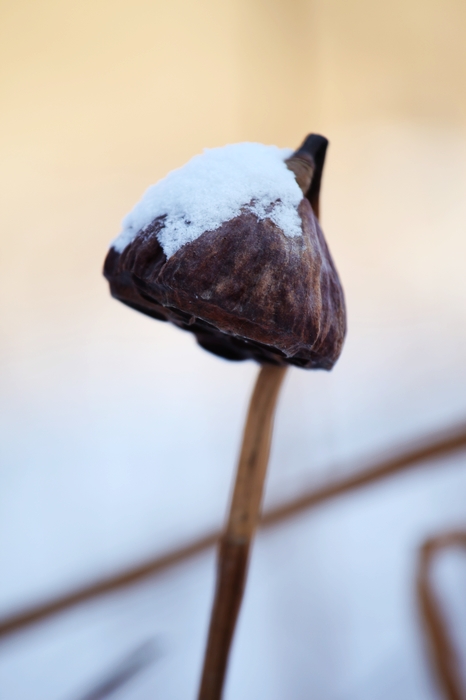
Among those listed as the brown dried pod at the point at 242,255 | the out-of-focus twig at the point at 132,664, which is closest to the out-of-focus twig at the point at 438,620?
the out-of-focus twig at the point at 132,664

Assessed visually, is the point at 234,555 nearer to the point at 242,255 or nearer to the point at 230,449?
the point at 242,255

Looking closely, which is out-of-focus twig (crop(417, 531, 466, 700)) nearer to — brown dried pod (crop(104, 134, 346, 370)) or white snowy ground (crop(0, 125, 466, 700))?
white snowy ground (crop(0, 125, 466, 700))

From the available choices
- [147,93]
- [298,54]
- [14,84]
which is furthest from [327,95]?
[14,84]

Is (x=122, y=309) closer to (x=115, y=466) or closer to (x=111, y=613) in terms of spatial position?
(x=115, y=466)

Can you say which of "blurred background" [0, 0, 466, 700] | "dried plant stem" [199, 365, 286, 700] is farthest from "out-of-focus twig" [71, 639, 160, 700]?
"dried plant stem" [199, 365, 286, 700]

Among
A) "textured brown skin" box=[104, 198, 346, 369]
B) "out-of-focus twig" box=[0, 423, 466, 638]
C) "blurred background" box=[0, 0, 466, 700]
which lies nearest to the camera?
"textured brown skin" box=[104, 198, 346, 369]
